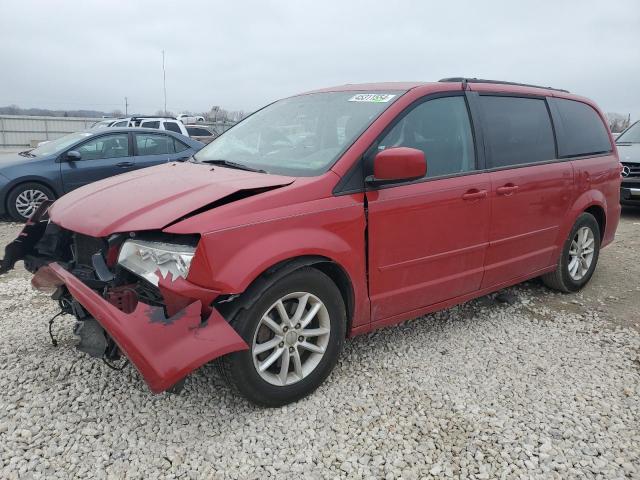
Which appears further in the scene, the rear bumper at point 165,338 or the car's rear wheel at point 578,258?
the car's rear wheel at point 578,258

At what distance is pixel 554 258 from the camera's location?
14.8 feet

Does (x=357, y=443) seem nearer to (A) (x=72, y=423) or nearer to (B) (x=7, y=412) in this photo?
(A) (x=72, y=423)

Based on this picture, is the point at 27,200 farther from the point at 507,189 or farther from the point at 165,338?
the point at 507,189

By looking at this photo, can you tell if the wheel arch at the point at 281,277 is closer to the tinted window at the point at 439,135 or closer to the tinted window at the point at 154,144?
the tinted window at the point at 439,135

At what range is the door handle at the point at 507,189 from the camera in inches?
146

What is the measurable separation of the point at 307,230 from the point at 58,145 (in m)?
7.25

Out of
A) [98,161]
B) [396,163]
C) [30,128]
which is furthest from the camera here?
[30,128]

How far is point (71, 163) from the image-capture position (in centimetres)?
806

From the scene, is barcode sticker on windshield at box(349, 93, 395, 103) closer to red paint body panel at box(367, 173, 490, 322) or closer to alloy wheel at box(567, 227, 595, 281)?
red paint body panel at box(367, 173, 490, 322)

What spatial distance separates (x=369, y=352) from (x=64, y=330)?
2.23 m

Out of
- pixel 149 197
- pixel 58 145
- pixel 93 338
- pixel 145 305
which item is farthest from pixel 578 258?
pixel 58 145

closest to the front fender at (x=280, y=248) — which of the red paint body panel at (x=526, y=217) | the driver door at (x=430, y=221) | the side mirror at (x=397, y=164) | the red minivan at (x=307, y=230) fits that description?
the red minivan at (x=307, y=230)

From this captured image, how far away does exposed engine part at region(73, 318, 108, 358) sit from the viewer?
2.60 meters

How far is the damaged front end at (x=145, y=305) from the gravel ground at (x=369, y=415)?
416mm
